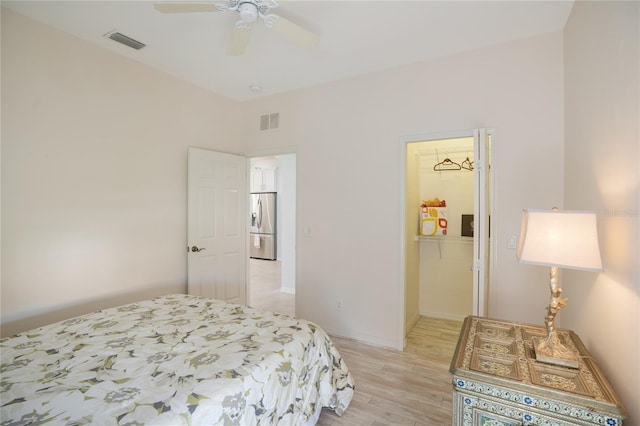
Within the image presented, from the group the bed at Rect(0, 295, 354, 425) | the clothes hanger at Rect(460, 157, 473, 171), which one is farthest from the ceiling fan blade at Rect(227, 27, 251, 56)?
the clothes hanger at Rect(460, 157, 473, 171)

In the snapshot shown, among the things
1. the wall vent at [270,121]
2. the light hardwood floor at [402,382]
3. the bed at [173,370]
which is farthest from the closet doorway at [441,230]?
the bed at [173,370]

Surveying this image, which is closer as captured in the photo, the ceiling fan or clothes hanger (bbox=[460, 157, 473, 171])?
the ceiling fan

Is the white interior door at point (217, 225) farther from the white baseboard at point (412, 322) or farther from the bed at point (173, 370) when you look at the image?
the white baseboard at point (412, 322)

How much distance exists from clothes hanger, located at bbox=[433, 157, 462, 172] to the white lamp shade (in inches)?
105

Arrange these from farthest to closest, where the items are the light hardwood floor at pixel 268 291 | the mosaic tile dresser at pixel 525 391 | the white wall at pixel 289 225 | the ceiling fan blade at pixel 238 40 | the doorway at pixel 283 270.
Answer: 1. the white wall at pixel 289 225
2. the doorway at pixel 283 270
3. the light hardwood floor at pixel 268 291
4. the ceiling fan blade at pixel 238 40
5. the mosaic tile dresser at pixel 525 391

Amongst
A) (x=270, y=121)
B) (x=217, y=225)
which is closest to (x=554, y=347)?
(x=217, y=225)

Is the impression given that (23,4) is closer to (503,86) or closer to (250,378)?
(250,378)

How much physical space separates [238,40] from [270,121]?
5.78 ft

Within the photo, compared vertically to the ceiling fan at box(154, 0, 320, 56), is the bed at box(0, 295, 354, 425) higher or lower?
lower

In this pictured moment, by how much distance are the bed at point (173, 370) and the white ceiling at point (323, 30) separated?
2227 mm

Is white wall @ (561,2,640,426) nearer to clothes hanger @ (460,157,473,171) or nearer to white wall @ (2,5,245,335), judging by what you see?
clothes hanger @ (460,157,473,171)

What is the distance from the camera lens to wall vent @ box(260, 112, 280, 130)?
3.79m

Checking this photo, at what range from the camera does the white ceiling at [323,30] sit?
Answer: 216 centimetres

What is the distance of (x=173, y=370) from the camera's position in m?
1.41
